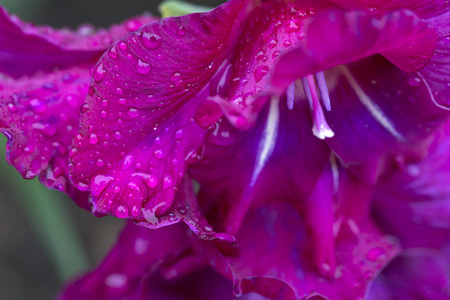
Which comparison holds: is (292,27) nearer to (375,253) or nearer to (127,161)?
(127,161)

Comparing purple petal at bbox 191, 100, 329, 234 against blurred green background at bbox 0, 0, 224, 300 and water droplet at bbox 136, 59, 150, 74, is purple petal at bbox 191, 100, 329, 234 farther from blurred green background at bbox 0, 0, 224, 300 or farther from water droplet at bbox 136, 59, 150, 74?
blurred green background at bbox 0, 0, 224, 300

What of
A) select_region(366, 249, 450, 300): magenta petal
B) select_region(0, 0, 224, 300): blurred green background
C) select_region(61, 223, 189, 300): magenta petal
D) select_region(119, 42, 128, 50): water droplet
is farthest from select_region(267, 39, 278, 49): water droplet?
select_region(0, 0, 224, 300): blurred green background

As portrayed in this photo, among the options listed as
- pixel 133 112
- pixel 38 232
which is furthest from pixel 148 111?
pixel 38 232

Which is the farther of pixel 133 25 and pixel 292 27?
pixel 133 25

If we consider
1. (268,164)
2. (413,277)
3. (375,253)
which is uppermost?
(268,164)

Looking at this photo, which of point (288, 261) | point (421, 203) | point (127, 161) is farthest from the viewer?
point (421, 203)

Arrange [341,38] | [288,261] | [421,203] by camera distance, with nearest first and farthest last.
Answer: [341,38] → [288,261] → [421,203]

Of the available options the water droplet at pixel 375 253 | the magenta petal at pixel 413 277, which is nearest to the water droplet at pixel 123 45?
the water droplet at pixel 375 253

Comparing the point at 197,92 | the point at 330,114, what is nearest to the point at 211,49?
the point at 197,92
